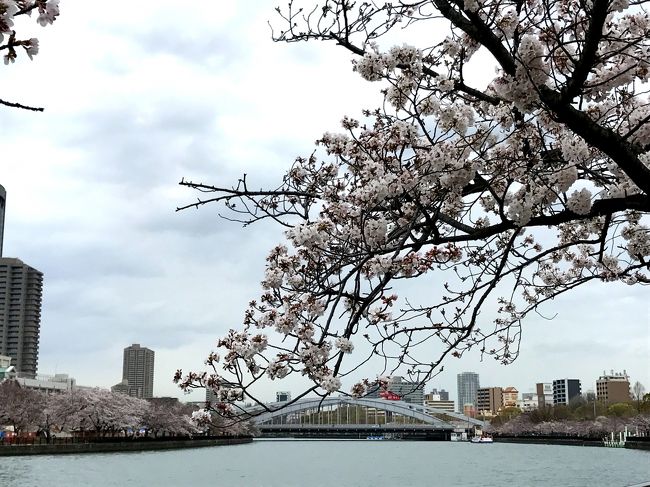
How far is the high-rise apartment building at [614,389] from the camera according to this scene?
439 feet

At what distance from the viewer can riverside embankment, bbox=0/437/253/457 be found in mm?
45688

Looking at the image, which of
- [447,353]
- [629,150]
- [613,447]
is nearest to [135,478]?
[447,353]

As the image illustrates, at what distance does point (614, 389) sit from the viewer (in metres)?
136

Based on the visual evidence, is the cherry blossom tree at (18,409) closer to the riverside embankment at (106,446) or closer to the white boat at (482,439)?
the riverside embankment at (106,446)

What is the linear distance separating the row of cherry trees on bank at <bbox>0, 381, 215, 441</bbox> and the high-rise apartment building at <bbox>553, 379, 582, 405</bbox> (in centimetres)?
12564

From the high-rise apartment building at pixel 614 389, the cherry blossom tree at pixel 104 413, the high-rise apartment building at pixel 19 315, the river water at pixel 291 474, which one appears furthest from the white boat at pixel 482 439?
the high-rise apartment building at pixel 19 315

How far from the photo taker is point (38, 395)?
2295 inches

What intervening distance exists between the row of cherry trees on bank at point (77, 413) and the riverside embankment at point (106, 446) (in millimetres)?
2126

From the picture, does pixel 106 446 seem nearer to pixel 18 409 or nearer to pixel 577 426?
pixel 18 409

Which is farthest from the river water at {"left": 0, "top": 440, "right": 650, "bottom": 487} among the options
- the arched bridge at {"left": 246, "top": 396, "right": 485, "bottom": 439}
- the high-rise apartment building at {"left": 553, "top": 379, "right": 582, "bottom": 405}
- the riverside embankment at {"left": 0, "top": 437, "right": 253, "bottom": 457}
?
the high-rise apartment building at {"left": 553, "top": 379, "right": 582, "bottom": 405}

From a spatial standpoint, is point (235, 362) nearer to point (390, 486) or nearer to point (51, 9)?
point (51, 9)

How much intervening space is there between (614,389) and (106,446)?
10914 centimetres

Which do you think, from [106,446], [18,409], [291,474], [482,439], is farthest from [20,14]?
[482,439]

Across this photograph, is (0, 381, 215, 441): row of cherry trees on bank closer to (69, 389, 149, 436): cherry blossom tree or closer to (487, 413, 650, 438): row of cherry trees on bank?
(69, 389, 149, 436): cherry blossom tree
